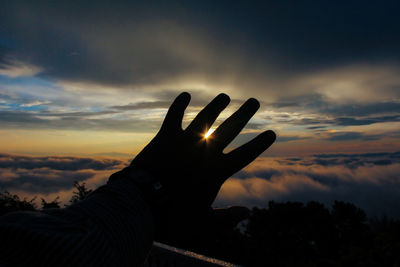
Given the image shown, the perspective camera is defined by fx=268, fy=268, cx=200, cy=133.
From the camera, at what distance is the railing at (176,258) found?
2.77 metres

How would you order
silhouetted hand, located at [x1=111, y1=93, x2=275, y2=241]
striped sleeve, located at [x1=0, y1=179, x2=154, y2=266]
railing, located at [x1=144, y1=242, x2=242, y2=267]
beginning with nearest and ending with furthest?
striped sleeve, located at [x1=0, y1=179, x2=154, y2=266] < silhouetted hand, located at [x1=111, y1=93, x2=275, y2=241] < railing, located at [x1=144, y1=242, x2=242, y2=267]

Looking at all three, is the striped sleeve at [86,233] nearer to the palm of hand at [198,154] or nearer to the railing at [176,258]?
the palm of hand at [198,154]

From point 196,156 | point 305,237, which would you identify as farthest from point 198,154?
point 305,237

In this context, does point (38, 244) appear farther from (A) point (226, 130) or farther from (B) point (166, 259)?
(B) point (166, 259)

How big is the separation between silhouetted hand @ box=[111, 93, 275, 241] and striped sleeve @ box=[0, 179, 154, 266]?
0.35 metres

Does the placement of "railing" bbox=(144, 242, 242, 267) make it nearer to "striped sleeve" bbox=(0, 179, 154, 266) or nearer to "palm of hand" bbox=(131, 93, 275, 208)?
"palm of hand" bbox=(131, 93, 275, 208)

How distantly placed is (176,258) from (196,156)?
66.0 inches

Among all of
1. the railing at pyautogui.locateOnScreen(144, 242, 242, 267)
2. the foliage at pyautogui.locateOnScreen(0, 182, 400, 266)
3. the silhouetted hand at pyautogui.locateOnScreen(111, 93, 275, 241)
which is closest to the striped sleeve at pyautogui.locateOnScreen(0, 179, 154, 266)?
the silhouetted hand at pyautogui.locateOnScreen(111, 93, 275, 241)

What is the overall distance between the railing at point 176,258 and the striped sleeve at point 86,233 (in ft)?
5.07

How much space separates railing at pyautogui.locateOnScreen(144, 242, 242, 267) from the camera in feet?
9.10

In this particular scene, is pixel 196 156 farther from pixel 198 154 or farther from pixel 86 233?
pixel 86 233

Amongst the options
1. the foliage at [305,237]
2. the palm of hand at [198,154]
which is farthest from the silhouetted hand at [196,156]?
the foliage at [305,237]

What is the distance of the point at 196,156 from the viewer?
190 centimetres

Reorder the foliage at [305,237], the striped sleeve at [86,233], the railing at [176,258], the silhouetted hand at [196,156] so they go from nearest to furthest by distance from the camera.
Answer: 1. the striped sleeve at [86,233]
2. the silhouetted hand at [196,156]
3. the railing at [176,258]
4. the foliage at [305,237]
